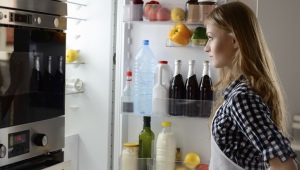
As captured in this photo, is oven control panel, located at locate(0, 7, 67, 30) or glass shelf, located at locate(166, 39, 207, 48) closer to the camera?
oven control panel, located at locate(0, 7, 67, 30)

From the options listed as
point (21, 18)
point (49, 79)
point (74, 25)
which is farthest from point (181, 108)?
point (21, 18)

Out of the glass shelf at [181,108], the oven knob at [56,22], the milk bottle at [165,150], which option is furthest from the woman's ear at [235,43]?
the milk bottle at [165,150]

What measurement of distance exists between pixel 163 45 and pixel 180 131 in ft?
1.49

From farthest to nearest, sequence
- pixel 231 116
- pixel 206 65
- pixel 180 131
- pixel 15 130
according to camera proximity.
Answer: pixel 180 131, pixel 206 65, pixel 15 130, pixel 231 116

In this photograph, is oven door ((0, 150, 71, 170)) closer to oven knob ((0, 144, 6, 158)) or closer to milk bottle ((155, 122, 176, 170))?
oven knob ((0, 144, 6, 158))

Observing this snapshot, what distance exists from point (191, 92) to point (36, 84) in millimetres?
908

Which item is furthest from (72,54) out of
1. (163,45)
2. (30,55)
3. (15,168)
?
(15,168)

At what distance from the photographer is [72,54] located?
221 centimetres

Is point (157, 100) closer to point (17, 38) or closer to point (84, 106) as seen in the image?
point (84, 106)

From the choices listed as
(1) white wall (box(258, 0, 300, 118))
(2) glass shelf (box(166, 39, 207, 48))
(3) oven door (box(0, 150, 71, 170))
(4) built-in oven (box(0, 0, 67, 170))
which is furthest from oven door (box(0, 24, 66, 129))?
(1) white wall (box(258, 0, 300, 118))

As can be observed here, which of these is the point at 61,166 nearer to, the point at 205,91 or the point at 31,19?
the point at 31,19

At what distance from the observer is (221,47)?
1.34 meters

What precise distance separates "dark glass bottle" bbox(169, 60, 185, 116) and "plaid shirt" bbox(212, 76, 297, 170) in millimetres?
810

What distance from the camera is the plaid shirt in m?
1.11
